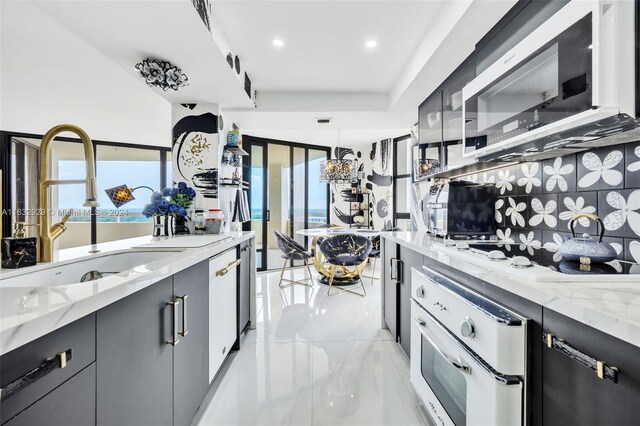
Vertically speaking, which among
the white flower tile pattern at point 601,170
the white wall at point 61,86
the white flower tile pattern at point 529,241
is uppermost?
the white wall at point 61,86

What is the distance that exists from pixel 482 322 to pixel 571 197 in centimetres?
92

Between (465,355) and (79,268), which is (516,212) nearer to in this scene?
(465,355)

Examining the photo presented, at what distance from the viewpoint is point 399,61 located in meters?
2.46

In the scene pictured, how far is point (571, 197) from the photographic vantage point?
1.38 metres

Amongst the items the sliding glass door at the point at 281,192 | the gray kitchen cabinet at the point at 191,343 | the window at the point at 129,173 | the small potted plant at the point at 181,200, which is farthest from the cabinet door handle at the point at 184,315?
the window at the point at 129,173

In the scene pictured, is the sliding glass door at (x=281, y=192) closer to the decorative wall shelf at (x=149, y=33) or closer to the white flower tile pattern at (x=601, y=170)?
the decorative wall shelf at (x=149, y=33)

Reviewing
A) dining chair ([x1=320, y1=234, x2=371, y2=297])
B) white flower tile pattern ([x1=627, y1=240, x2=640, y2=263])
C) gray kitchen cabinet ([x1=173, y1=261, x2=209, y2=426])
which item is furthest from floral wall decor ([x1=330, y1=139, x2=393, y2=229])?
gray kitchen cabinet ([x1=173, y1=261, x2=209, y2=426])

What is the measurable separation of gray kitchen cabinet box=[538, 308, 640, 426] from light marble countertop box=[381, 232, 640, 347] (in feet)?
0.14

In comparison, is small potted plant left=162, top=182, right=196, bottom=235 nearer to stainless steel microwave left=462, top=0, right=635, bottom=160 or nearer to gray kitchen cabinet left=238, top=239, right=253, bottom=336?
gray kitchen cabinet left=238, top=239, right=253, bottom=336

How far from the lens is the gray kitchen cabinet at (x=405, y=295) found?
1872 millimetres

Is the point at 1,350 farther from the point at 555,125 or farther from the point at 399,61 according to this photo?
the point at 399,61

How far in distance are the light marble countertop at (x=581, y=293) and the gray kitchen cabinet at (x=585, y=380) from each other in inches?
1.7

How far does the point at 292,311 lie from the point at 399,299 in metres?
1.42

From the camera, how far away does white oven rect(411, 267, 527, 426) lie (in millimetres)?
852
